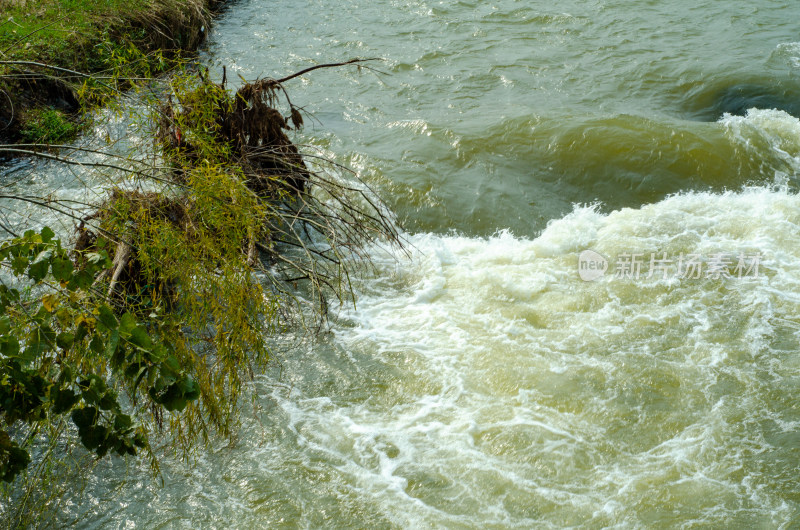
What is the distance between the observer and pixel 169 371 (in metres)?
2.47

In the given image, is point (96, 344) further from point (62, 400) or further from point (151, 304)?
point (151, 304)

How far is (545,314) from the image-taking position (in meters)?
5.79

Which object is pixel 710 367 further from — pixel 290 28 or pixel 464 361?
pixel 290 28

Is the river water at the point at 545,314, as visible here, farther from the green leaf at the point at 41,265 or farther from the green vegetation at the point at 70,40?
the green leaf at the point at 41,265

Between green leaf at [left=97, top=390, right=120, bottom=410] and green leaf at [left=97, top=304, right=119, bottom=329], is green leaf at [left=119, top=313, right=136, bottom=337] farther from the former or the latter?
green leaf at [left=97, top=390, right=120, bottom=410]

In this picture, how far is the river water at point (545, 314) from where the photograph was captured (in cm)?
431

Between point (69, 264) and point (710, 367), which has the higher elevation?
point (69, 264)

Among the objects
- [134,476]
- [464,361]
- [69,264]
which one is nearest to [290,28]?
[464,361]

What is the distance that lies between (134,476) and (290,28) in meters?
8.91

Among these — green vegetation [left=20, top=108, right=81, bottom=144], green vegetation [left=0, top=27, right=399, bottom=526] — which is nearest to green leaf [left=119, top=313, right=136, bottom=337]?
green vegetation [left=0, top=27, right=399, bottom=526]

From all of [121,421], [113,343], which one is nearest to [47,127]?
[121,421]

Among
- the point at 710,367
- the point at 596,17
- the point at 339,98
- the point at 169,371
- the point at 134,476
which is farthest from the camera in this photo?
the point at 596,17

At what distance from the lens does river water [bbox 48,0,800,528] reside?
431 cm

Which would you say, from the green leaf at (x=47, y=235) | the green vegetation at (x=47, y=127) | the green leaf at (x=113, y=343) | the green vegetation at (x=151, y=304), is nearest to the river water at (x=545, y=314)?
the green vegetation at (x=151, y=304)
